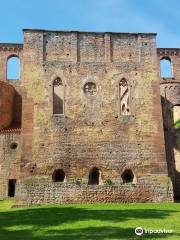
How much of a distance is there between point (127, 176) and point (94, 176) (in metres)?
1.72

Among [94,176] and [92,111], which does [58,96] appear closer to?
[92,111]

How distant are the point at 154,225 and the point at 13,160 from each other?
45.7 ft

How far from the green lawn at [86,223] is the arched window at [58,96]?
7353 millimetres

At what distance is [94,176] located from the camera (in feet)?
75.2

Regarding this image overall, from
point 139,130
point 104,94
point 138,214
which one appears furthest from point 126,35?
point 138,214

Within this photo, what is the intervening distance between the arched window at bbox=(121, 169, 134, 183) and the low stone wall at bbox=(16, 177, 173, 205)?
0.54 m

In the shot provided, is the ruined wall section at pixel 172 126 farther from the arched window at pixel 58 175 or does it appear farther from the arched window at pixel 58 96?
the arched window at pixel 58 175

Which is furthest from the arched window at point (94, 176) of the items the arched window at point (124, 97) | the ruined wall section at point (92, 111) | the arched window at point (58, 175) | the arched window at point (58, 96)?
the arched window at point (58, 96)

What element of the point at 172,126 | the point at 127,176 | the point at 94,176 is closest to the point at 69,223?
the point at 94,176

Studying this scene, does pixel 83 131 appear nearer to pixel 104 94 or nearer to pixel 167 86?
pixel 104 94

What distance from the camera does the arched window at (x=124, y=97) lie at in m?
24.1

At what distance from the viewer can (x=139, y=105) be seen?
23.7m

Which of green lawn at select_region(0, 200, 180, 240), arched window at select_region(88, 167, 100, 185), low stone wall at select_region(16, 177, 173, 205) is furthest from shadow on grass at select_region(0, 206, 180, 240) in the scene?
arched window at select_region(88, 167, 100, 185)

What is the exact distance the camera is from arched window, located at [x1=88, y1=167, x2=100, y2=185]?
22.8m
